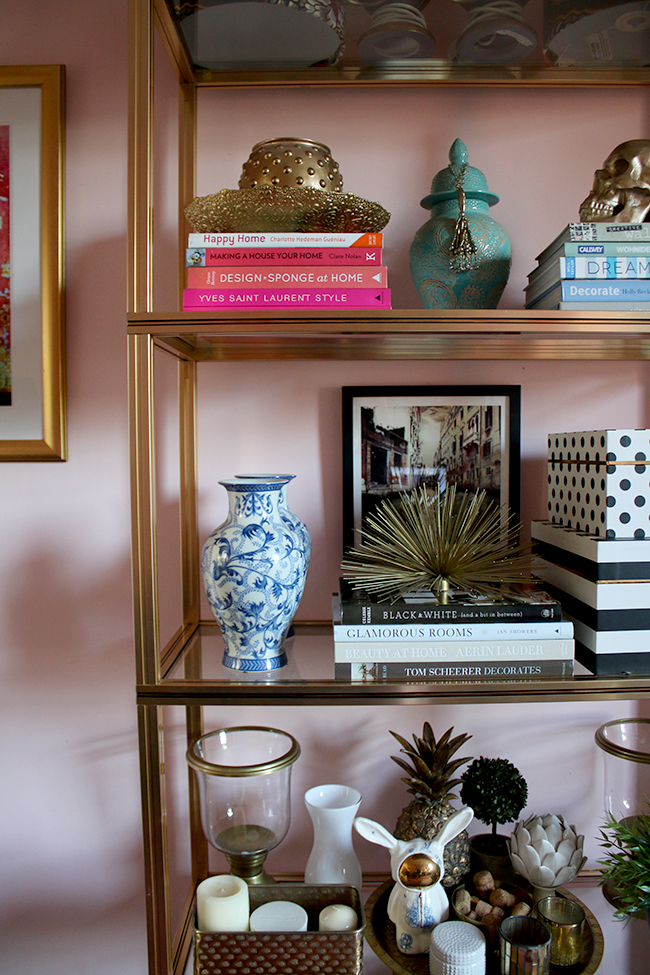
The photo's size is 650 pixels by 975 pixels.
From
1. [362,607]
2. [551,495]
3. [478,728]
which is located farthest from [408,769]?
[551,495]

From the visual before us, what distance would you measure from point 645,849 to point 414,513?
0.53 m

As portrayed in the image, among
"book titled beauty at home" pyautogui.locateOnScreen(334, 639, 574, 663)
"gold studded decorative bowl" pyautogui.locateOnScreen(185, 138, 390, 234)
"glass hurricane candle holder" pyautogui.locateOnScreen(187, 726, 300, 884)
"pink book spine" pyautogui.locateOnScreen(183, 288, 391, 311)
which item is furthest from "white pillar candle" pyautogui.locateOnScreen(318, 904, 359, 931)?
"gold studded decorative bowl" pyautogui.locateOnScreen(185, 138, 390, 234)

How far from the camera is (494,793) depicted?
1.01 meters

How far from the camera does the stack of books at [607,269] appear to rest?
0.84m

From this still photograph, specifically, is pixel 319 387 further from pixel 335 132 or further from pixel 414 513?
pixel 335 132

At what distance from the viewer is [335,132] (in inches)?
43.6

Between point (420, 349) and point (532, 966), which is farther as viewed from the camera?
point (420, 349)

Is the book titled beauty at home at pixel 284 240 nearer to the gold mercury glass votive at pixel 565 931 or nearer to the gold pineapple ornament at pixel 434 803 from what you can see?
the gold pineapple ornament at pixel 434 803

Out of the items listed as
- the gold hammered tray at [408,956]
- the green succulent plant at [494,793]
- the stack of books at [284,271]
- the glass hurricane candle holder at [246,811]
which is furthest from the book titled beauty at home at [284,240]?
the gold hammered tray at [408,956]

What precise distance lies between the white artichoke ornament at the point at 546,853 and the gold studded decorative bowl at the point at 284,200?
34.8 inches

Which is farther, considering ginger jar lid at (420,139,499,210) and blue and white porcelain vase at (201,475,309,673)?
ginger jar lid at (420,139,499,210)

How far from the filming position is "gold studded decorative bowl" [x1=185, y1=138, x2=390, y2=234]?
0.87 m

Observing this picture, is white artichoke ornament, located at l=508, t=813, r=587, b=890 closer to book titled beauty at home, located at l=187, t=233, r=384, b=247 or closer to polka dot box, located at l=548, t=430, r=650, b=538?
polka dot box, located at l=548, t=430, r=650, b=538

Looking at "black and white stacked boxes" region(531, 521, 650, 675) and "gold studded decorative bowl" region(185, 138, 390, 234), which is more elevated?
"gold studded decorative bowl" region(185, 138, 390, 234)
